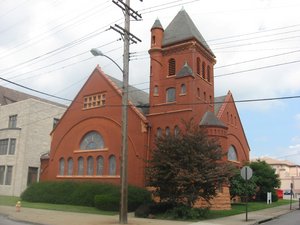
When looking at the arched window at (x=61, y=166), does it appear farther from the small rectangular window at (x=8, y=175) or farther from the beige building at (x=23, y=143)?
the small rectangular window at (x=8, y=175)

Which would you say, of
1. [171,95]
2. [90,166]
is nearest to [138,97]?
[171,95]

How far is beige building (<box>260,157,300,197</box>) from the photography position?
10400 centimetres

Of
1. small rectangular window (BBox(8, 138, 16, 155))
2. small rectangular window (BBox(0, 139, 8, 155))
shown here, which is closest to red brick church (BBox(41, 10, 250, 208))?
small rectangular window (BBox(8, 138, 16, 155))

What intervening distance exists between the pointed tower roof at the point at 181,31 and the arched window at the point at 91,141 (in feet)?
36.0

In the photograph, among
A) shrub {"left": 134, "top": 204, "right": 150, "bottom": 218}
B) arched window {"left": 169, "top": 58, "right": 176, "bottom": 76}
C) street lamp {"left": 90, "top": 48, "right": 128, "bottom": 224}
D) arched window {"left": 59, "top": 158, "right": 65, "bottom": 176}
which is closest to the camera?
street lamp {"left": 90, "top": 48, "right": 128, "bottom": 224}

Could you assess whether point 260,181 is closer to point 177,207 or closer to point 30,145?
point 177,207

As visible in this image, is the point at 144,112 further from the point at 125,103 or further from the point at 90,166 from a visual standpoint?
the point at 125,103

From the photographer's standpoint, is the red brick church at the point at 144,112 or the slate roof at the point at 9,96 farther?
the slate roof at the point at 9,96

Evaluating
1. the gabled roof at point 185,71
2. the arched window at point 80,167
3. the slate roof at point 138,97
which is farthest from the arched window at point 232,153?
the arched window at point 80,167

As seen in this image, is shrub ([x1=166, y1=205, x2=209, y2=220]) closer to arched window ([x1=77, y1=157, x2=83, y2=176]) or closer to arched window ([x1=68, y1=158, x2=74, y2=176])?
arched window ([x1=77, y1=157, x2=83, y2=176])

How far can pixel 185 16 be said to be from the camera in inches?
1524

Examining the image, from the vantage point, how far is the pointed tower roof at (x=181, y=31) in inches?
1422

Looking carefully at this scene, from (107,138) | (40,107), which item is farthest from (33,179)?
(107,138)

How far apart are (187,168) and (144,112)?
14378 mm
